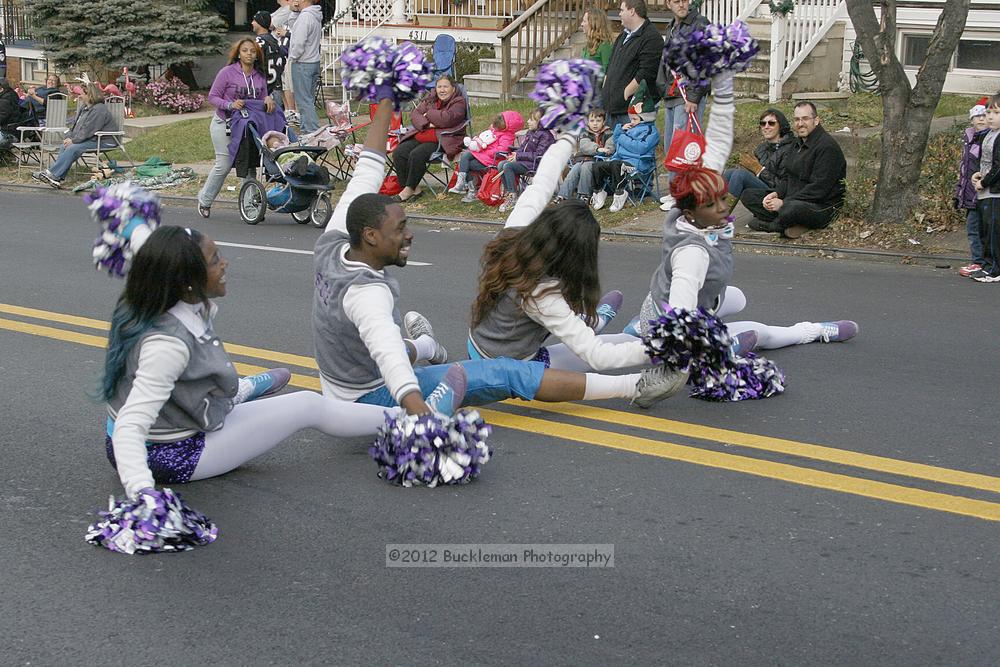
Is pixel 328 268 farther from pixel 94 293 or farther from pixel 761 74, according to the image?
pixel 761 74

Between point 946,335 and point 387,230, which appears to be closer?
point 387,230

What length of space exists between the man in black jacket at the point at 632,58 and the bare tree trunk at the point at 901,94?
2.66 meters

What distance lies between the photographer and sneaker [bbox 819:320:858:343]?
24.5 feet

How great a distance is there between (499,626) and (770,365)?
9.58 feet

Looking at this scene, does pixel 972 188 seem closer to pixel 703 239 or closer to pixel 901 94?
pixel 901 94

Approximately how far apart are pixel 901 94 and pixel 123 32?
1712cm

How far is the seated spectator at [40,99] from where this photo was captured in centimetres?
1902

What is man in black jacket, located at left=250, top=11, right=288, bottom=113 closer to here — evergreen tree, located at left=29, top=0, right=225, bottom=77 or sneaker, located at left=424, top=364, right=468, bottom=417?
evergreen tree, located at left=29, top=0, right=225, bottom=77

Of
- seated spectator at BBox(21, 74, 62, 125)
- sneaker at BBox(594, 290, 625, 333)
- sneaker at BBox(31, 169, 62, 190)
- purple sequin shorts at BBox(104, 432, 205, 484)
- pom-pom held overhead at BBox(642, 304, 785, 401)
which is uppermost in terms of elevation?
seated spectator at BBox(21, 74, 62, 125)

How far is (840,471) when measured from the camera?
17.0 feet

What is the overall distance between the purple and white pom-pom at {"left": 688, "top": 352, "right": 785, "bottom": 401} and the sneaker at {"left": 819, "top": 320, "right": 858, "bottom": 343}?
1.18m

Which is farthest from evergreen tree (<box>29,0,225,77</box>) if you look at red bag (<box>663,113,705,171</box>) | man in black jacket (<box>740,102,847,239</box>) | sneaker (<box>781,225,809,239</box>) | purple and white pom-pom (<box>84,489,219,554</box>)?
purple and white pom-pom (<box>84,489,219,554</box>)

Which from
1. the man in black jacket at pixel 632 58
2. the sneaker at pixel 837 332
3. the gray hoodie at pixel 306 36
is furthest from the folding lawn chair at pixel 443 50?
the sneaker at pixel 837 332

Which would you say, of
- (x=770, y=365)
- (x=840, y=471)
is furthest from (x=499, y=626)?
(x=770, y=365)
